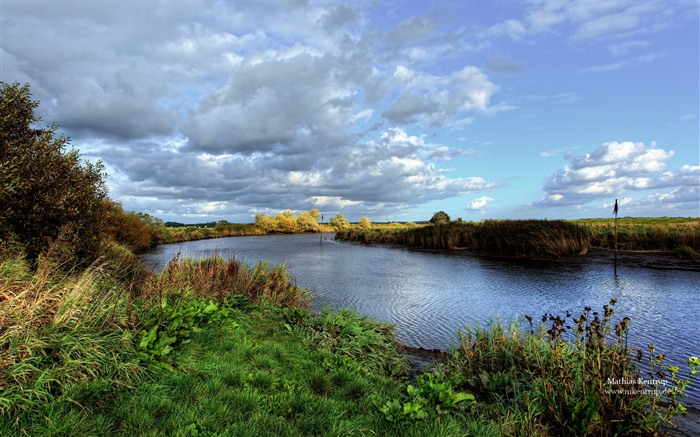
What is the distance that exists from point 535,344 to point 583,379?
172cm

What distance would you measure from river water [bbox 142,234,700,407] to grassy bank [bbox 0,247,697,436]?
91.7 inches

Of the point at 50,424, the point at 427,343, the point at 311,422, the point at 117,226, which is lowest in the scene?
the point at 427,343

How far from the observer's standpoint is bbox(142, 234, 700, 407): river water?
27.5 ft

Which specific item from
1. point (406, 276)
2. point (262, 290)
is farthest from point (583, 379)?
point (406, 276)

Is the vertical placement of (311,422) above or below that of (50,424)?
below

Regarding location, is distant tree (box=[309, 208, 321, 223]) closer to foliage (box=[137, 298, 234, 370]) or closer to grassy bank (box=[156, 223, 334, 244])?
grassy bank (box=[156, 223, 334, 244])

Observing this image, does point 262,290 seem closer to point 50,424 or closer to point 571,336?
point 50,424

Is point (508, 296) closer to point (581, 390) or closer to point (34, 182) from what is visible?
point (581, 390)

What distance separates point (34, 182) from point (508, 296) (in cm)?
1469

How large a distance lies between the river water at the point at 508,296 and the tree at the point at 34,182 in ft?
9.33

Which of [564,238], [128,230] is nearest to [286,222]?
[128,230]

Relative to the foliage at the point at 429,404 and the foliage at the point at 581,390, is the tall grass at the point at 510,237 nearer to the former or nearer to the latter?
the foliage at the point at 581,390

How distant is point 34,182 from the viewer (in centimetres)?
848

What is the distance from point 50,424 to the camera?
2988mm
